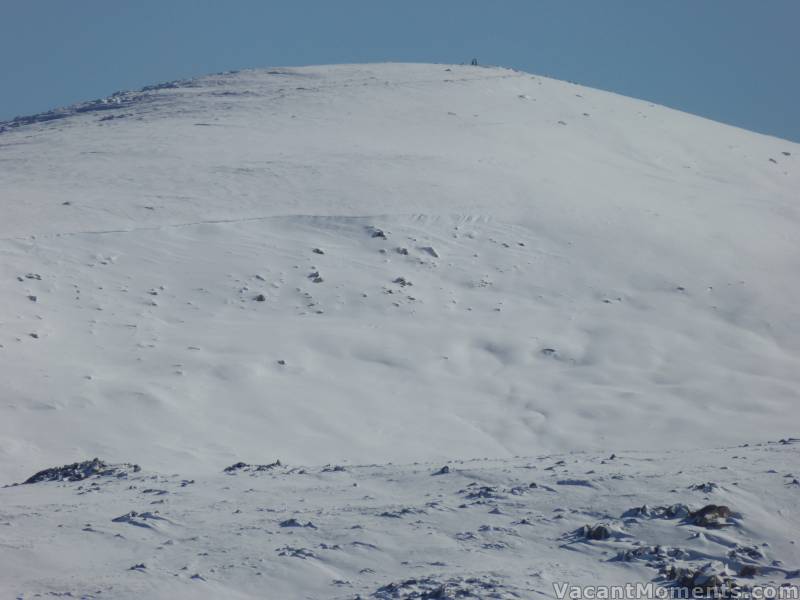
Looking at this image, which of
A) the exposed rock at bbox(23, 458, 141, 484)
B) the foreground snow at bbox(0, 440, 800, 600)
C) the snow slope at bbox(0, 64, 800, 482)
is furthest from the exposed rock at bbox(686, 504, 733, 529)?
the snow slope at bbox(0, 64, 800, 482)

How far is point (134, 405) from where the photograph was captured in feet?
52.6

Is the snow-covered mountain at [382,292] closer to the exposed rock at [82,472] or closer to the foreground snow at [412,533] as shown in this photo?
the foreground snow at [412,533]

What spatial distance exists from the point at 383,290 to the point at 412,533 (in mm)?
12722

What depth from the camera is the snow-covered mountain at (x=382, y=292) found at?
16250mm

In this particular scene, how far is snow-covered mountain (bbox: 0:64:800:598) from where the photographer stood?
53.3 feet

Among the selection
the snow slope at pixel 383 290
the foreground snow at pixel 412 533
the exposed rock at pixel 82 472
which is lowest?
the foreground snow at pixel 412 533

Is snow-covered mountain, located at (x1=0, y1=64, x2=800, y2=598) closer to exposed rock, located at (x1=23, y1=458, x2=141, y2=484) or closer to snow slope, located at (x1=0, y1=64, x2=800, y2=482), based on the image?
snow slope, located at (x1=0, y1=64, x2=800, y2=482)

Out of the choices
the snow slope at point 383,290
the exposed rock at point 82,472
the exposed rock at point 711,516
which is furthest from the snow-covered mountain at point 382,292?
the exposed rock at point 82,472

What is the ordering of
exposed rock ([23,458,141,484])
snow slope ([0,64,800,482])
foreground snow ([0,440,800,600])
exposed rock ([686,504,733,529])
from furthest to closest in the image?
snow slope ([0,64,800,482])
exposed rock ([23,458,141,484])
exposed rock ([686,504,733,529])
foreground snow ([0,440,800,600])

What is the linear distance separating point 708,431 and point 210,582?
1068 centimetres

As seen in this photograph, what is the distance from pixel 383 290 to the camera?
2183cm

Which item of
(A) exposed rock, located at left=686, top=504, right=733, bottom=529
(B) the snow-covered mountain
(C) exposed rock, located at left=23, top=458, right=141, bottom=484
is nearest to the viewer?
(A) exposed rock, located at left=686, top=504, right=733, bottom=529

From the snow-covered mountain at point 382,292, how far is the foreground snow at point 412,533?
24 cm

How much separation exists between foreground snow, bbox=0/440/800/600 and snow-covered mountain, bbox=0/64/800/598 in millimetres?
242
